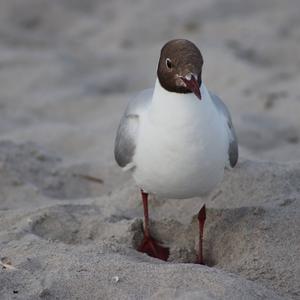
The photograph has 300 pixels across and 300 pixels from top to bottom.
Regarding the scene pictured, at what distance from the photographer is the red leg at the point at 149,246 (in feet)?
9.95

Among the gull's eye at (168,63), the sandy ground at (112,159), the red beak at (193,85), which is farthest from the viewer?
the gull's eye at (168,63)

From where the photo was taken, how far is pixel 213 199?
3.42 meters

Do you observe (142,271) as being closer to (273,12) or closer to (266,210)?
(266,210)

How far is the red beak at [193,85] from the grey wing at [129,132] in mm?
308

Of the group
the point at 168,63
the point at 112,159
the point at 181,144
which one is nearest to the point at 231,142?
the point at 181,144

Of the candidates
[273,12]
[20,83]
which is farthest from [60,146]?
[273,12]

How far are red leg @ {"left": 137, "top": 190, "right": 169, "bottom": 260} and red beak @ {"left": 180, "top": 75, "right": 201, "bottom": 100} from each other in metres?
0.64

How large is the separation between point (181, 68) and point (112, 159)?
156 centimetres

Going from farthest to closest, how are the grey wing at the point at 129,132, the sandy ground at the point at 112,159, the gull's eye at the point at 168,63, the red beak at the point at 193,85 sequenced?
the grey wing at the point at 129,132, the gull's eye at the point at 168,63, the red beak at the point at 193,85, the sandy ground at the point at 112,159

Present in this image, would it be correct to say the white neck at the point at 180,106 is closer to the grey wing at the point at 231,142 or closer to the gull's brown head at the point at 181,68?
the gull's brown head at the point at 181,68

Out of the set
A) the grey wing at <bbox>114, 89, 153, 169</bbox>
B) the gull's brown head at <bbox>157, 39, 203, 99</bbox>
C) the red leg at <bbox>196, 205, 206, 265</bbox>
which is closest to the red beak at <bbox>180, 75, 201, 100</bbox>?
the gull's brown head at <bbox>157, 39, 203, 99</bbox>

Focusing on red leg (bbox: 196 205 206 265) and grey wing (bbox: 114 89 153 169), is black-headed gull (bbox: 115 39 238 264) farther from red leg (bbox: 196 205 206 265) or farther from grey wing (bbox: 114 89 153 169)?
red leg (bbox: 196 205 206 265)

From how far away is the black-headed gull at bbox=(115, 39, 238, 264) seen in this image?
2766mm

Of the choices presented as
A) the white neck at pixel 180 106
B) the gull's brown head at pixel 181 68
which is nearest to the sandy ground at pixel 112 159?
the white neck at pixel 180 106
